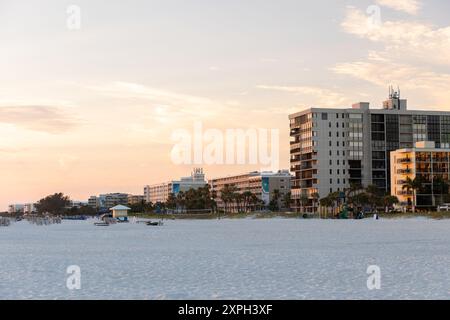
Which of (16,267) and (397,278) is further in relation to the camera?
(16,267)

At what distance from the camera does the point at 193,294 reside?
35.8 metres

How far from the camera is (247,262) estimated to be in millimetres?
54375

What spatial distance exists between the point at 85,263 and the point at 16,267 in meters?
5.68

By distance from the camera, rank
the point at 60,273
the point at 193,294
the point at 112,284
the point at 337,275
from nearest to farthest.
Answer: the point at 193,294, the point at 112,284, the point at 337,275, the point at 60,273
